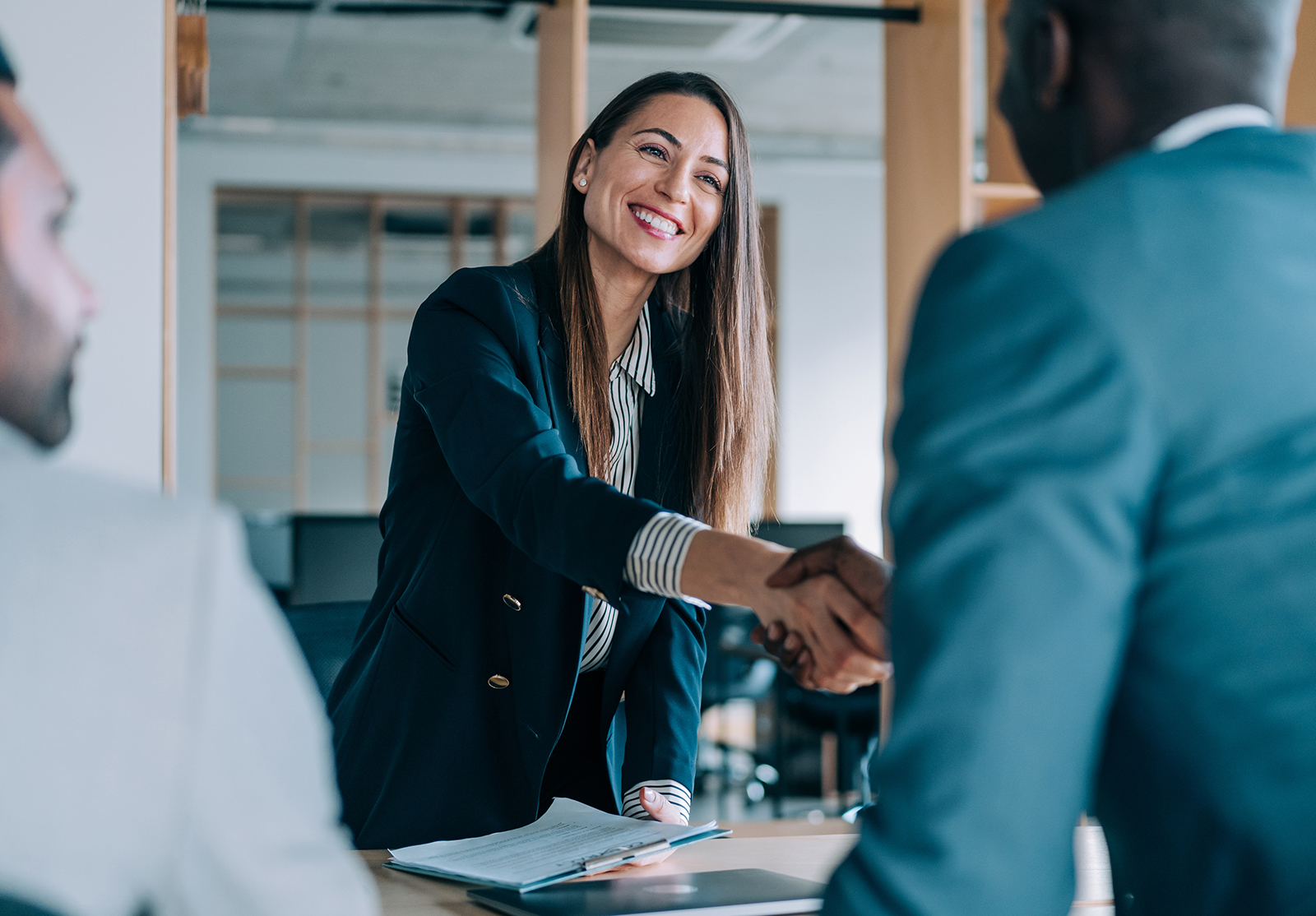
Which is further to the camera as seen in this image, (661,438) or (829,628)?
(661,438)

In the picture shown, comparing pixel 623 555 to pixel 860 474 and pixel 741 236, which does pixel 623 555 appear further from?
pixel 860 474

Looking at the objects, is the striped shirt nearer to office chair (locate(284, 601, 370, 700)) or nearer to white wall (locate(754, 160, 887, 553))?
office chair (locate(284, 601, 370, 700))

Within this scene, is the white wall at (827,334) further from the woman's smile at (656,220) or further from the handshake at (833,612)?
the handshake at (833,612)

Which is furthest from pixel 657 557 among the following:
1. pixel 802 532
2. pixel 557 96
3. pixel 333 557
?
pixel 802 532

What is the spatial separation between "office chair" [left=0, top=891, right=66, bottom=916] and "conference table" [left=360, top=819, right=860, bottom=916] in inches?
23.4

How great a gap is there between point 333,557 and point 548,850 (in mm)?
1991

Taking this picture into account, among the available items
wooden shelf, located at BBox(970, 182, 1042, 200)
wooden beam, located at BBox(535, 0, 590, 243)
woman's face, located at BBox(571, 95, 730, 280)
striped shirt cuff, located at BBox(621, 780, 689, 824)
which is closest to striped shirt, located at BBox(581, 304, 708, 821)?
striped shirt cuff, located at BBox(621, 780, 689, 824)

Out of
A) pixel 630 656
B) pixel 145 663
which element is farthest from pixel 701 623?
pixel 145 663

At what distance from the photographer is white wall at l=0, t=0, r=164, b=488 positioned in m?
2.69

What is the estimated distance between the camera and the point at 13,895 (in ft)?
1.66

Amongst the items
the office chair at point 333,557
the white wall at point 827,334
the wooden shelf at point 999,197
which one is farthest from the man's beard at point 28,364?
the white wall at point 827,334

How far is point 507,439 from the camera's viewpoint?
1.33 metres

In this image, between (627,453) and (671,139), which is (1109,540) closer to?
(627,453)

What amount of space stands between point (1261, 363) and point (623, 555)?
0.65 m
